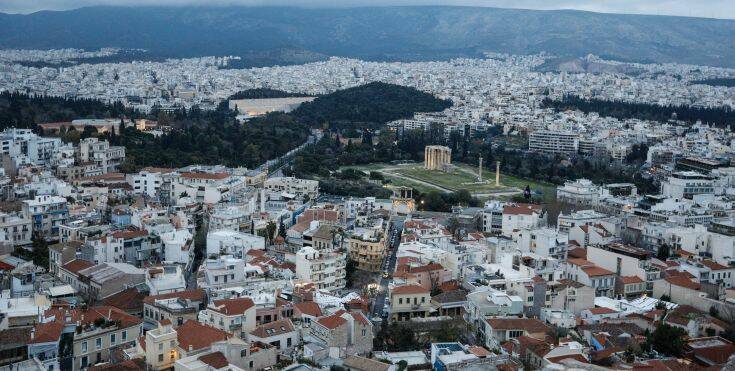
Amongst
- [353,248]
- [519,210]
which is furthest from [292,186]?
[353,248]

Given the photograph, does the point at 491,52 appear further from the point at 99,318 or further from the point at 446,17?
the point at 99,318

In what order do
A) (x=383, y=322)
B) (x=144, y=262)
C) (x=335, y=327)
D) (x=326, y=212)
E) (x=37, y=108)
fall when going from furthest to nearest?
1. (x=37, y=108)
2. (x=326, y=212)
3. (x=144, y=262)
4. (x=383, y=322)
5. (x=335, y=327)

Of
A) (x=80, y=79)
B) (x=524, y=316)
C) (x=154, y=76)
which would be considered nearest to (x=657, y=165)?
(x=524, y=316)

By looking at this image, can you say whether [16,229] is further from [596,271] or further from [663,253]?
[663,253]

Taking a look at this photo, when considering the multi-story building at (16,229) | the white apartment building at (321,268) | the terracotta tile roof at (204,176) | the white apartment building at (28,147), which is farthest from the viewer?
the white apartment building at (28,147)

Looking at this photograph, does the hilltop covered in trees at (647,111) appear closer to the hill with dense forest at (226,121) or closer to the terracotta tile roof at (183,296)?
the hill with dense forest at (226,121)

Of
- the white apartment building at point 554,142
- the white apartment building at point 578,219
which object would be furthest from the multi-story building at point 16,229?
the white apartment building at point 554,142
